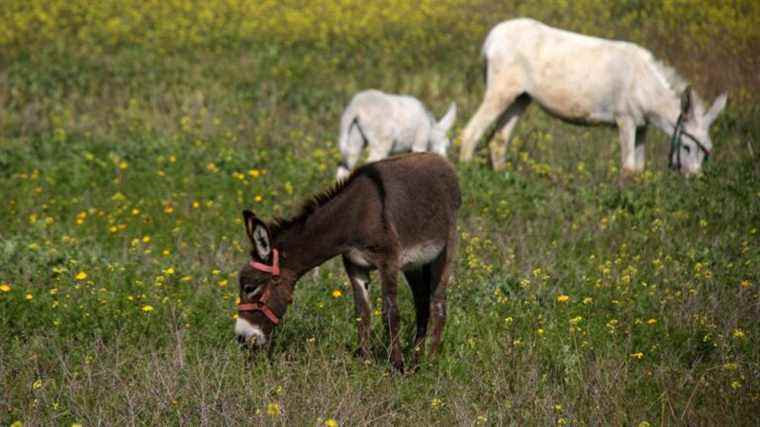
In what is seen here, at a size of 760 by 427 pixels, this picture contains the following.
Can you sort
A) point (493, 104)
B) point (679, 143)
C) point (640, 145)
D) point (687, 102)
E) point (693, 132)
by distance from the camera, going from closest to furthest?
point (687, 102), point (693, 132), point (679, 143), point (640, 145), point (493, 104)

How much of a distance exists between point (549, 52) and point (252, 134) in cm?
400

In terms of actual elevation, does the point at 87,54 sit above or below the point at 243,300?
below

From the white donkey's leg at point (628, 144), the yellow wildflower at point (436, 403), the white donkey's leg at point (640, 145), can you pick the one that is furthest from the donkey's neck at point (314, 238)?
the white donkey's leg at point (640, 145)

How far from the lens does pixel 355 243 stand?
17.6 ft

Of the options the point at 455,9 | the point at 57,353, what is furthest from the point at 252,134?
the point at 455,9

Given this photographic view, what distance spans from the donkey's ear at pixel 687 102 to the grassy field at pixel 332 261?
66 centimetres

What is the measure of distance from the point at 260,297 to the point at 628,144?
6.41 meters

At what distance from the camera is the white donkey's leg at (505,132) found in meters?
11.5

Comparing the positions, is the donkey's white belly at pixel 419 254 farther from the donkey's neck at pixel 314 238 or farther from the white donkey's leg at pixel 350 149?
the white donkey's leg at pixel 350 149

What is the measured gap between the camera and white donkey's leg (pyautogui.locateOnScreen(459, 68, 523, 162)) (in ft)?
37.9

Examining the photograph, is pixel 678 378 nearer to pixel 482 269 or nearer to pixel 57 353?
pixel 482 269

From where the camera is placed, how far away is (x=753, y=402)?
192 inches

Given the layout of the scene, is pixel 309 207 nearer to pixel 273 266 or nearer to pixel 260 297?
pixel 273 266

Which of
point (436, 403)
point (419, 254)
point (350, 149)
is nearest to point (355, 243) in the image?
point (419, 254)
